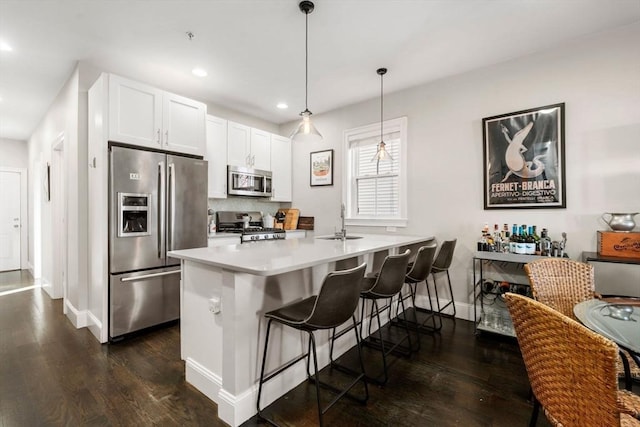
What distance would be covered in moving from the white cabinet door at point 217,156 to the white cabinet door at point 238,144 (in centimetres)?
8

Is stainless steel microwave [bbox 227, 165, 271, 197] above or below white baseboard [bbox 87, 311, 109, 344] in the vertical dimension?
above

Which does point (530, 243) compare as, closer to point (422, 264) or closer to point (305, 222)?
point (422, 264)

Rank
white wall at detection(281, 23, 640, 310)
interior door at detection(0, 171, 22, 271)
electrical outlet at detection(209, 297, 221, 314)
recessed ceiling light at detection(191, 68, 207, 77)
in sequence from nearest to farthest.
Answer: electrical outlet at detection(209, 297, 221, 314) → white wall at detection(281, 23, 640, 310) → recessed ceiling light at detection(191, 68, 207, 77) → interior door at detection(0, 171, 22, 271)

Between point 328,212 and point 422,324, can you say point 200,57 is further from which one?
point 422,324

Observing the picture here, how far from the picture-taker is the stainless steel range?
4.05m

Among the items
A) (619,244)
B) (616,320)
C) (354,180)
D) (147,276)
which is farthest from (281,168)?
(616,320)

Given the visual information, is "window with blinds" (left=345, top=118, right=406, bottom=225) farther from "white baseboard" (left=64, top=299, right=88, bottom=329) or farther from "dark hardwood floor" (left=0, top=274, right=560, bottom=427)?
"white baseboard" (left=64, top=299, right=88, bottom=329)

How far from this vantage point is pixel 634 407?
1.08m

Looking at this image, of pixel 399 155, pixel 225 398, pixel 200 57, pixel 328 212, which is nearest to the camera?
pixel 225 398

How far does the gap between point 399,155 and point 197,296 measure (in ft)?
9.70

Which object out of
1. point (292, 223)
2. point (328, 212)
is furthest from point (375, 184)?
point (292, 223)

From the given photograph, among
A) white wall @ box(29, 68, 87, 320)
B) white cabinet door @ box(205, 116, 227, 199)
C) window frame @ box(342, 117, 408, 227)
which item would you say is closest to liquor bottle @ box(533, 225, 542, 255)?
window frame @ box(342, 117, 408, 227)

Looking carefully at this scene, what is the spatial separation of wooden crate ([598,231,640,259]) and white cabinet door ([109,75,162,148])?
418cm

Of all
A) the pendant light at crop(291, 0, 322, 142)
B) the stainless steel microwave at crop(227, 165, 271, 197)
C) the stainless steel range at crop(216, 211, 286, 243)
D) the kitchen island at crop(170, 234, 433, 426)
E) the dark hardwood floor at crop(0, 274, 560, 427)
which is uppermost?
the pendant light at crop(291, 0, 322, 142)
